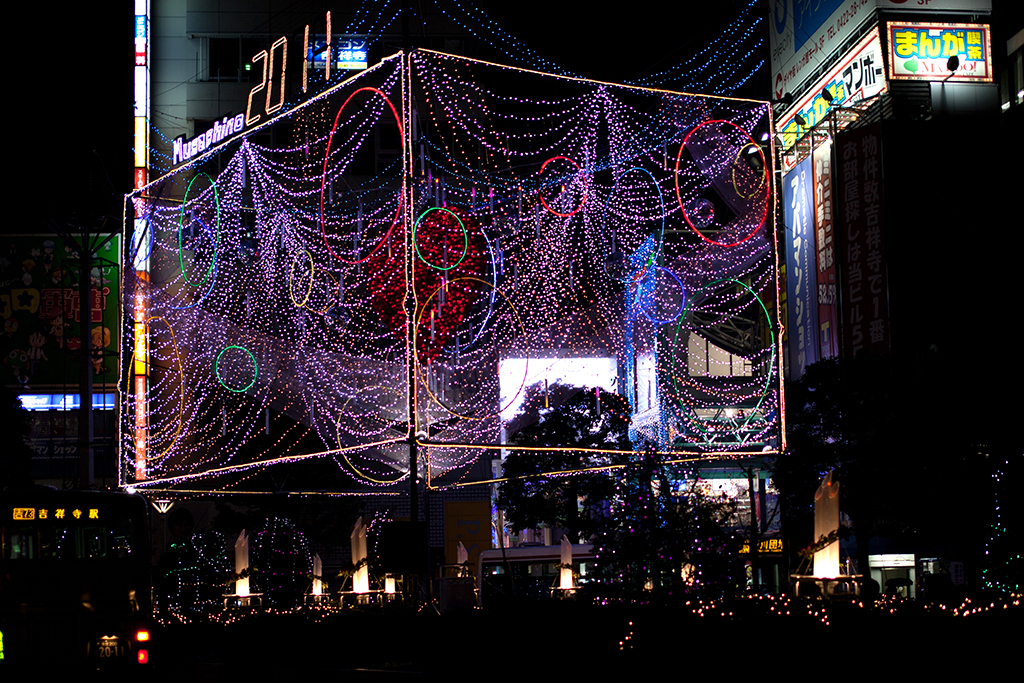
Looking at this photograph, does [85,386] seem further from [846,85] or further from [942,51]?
[942,51]

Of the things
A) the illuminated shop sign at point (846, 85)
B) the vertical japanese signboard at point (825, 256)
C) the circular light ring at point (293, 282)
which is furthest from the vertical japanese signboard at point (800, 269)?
the circular light ring at point (293, 282)

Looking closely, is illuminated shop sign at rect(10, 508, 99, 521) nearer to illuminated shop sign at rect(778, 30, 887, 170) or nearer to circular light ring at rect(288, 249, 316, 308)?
circular light ring at rect(288, 249, 316, 308)

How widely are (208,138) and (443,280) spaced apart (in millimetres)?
10647

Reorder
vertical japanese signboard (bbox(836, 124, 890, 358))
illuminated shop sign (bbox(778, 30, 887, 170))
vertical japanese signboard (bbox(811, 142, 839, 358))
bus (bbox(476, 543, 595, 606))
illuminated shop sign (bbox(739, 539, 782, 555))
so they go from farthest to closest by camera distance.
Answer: bus (bbox(476, 543, 595, 606))
illuminated shop sign (bbox(739, 539, 782, 555))
illuminated shop sign (bbox(778, 30, 887, 170))
vertical japanese signboard (bbox(811, 142, 839, 358))
vertical japanese signboard (bbox(836, 124, 890, 358))

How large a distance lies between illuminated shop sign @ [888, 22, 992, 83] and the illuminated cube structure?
4.59 metres

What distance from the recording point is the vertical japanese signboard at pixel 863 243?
24.2m

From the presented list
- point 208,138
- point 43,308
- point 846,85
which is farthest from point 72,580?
point 846,85

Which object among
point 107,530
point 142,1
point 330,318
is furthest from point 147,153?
point 107,530

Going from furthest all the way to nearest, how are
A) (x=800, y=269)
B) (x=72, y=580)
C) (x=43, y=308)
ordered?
1. (x=43, y=308)
2. (x=800, y=269)
3. (x=72, y=580)

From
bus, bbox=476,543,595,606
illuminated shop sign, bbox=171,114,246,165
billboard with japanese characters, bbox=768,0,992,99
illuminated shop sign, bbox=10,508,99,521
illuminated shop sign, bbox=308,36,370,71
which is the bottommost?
bus, bbox=476,543,595,606

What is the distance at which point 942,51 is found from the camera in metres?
26.2

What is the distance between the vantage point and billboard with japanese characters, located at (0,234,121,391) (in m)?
29.2

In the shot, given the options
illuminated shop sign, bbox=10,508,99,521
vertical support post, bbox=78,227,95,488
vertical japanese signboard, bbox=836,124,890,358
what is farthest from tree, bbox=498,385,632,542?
illuminated shop sign, bbox=10,508,99,521

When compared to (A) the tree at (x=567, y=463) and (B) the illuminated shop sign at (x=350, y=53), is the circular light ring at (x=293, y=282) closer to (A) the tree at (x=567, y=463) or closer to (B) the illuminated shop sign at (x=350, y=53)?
(A) the tree at (x=567, y=463)
